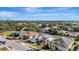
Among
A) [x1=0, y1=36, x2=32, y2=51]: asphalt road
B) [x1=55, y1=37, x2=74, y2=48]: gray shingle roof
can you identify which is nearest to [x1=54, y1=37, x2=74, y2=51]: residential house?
[x1=55, y1=37, x2=74, y2=48]: gray shingle roof

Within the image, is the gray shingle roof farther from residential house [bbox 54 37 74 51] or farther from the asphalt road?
the asphalt road

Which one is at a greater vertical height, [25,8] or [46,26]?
[25,8]

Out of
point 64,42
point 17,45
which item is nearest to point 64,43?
point 64,42

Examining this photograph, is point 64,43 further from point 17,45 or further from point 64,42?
point 17,45

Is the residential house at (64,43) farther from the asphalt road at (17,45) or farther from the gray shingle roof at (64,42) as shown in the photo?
the asphalt road at (17,45)

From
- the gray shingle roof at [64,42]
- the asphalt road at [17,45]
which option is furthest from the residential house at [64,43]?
the asphalt road at [17,45]

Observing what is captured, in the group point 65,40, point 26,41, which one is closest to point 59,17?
point 65,40
